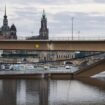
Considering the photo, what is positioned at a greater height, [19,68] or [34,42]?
[34,42]

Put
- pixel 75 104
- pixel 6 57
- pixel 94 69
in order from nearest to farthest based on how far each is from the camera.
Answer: pixel 75 104 < pixel 94 69 < pixel 6 57

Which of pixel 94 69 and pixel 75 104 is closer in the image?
pixel 75 104

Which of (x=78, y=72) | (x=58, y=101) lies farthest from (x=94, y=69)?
(x=58, y=101)

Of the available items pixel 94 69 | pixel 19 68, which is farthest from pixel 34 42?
pixel 19 68

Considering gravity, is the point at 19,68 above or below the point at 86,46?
below

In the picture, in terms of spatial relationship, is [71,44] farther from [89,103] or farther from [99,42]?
[89,103]

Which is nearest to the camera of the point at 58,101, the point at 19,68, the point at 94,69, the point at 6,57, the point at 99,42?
the point at 58,101

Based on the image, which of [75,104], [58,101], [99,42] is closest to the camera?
[75,104]

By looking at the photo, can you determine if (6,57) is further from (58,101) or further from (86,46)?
(58,101)

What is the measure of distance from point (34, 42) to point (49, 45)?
2.44 meters

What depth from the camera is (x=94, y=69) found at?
110375 mm

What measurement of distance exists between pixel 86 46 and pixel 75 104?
3220 centimetres

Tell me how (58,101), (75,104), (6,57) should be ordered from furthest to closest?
(6,57) → (58,101) → (75,104)

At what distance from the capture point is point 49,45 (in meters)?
86.6
